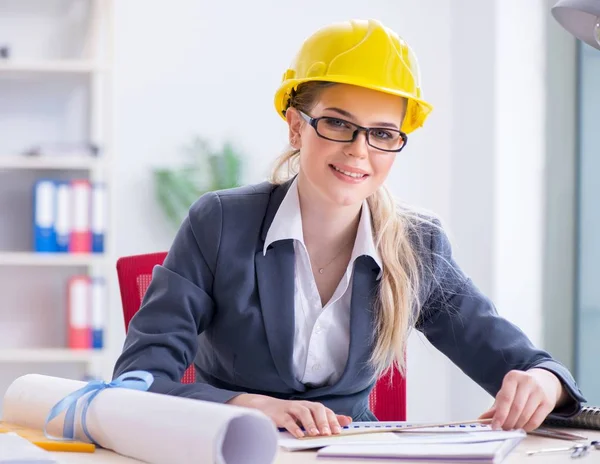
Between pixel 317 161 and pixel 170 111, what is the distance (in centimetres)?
244

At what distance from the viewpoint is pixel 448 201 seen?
428cm

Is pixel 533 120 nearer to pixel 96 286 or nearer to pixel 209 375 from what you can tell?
pixel 96 286

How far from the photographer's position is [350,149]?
159 cm

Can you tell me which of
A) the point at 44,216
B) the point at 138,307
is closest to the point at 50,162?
the point at 44,216

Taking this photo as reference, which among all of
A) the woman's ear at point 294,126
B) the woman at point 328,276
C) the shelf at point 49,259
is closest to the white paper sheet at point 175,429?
the woman at point 328,276

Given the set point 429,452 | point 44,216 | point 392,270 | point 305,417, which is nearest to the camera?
point 429,452

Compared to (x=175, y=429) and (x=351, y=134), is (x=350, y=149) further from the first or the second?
(x=175, y=429)

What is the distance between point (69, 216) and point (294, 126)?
1.99 m

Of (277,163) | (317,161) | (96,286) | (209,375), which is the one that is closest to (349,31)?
(317,161)

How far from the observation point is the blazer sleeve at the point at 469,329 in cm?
158

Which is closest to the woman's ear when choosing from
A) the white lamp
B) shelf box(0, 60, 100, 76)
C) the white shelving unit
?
the white lamp

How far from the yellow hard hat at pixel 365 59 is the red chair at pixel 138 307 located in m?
0.53

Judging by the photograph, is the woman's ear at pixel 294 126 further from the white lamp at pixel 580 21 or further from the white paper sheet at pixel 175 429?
the white paper sheet at pixel 175 429

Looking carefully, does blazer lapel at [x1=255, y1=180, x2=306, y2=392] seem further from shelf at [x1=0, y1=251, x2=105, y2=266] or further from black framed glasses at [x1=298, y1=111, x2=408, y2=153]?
shelf at [x1=0, y1=251, x2=105, y2=266]
